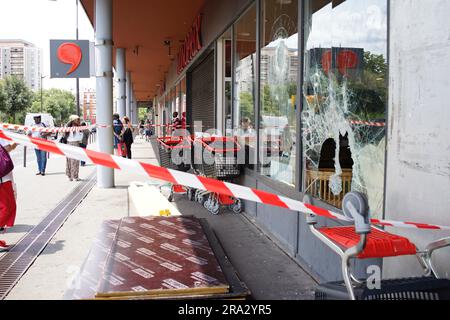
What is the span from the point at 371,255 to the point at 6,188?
14.4 feet

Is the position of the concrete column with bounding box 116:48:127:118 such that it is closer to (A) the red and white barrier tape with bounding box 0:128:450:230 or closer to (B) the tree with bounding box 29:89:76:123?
(A) the red and white barrier tape with bounding box 0:128:450:230

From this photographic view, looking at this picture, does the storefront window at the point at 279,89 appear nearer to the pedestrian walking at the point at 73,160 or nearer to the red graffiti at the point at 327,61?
the red graffiti at the point at 327,61

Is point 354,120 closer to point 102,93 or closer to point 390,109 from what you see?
point 390,109

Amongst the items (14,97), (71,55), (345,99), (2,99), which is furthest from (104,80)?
(14,97)

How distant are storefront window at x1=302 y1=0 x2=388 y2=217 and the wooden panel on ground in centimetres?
122

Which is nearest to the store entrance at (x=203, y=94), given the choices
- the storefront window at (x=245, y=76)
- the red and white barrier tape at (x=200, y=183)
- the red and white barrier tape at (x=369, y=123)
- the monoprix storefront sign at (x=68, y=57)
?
the storefront window at (x=245, y=76)

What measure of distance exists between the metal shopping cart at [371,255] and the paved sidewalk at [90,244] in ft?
5.44

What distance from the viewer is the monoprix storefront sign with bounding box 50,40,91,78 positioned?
10.9 m

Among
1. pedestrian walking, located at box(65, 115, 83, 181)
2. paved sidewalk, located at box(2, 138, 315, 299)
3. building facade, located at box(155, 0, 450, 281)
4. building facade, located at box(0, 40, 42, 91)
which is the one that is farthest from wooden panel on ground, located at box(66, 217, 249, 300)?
building facade, located at box(0, 40, 42, 91)

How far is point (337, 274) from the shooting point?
386 centimetres

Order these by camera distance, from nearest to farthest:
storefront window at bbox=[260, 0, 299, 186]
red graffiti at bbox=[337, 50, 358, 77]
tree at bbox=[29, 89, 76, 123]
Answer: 1. red graffiti at bbox=[337, 50, 358, 77]
2. storefront window at bbox=[260, 0, 299, 186]
3. tree at bbox=[29, 89, 76, 123]

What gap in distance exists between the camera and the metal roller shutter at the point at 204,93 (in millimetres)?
11445

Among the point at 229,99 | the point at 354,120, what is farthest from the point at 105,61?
the point at 354,120
